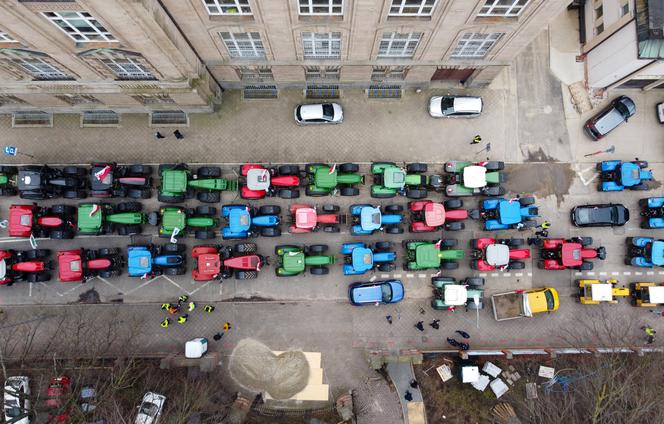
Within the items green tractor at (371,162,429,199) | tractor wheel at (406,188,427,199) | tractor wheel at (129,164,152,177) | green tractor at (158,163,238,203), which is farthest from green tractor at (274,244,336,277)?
tractor wheel at (129,164,152,177)

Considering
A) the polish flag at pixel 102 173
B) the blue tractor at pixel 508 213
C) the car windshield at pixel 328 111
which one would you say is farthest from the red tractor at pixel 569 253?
the polish flag at pixel 102 173

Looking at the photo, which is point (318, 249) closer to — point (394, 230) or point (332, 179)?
point (332, 179)

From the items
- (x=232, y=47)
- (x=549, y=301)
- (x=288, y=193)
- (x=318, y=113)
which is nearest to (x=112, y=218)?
(x=288, y=193)

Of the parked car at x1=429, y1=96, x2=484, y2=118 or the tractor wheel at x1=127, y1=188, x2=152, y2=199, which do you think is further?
the parked car at x1=429, y1=96, x2=484, y2=118

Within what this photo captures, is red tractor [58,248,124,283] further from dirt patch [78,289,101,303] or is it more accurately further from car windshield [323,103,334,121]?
car windshield [323,103,334,121]

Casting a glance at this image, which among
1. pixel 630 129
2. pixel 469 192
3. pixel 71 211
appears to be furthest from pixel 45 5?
pixel 630 129
